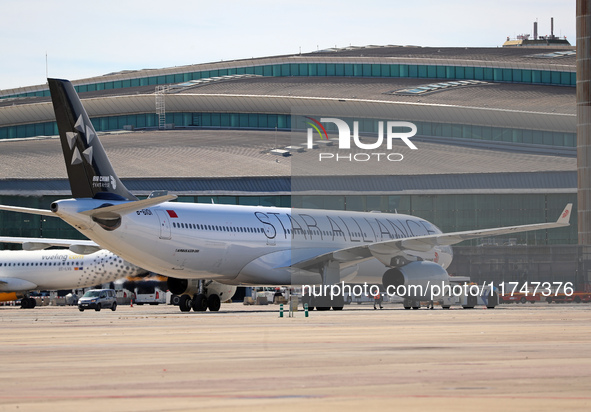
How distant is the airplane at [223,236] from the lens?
36.7 meters

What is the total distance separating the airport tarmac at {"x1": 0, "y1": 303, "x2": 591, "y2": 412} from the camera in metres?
10.6

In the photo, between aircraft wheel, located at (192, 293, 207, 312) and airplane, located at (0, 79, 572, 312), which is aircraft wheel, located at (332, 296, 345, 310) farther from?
aircraft wheel, located at (192, 293, 207, 312)

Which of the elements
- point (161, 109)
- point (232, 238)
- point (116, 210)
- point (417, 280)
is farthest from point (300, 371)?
point (161, 109)

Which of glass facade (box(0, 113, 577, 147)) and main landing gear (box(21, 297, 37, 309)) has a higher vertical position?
glass facade (box(0, 113, 577, 147))

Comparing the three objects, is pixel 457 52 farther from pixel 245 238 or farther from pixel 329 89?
pixel 245 238

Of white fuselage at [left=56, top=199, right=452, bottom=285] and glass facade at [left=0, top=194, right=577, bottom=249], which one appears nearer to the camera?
white fuselage at [left=56, top=199, right=452, bottom=285]

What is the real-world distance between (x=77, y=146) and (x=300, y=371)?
24521 millimetres

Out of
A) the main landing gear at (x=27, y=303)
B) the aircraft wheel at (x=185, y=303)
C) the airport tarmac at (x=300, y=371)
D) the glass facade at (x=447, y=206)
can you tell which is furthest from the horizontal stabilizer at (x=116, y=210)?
the glass facade at (x=447, y=206)

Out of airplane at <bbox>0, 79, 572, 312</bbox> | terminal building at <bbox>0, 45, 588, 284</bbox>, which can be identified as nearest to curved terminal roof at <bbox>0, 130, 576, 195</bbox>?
terminal building at <bbox>0, 45, 588, 284</bbox>

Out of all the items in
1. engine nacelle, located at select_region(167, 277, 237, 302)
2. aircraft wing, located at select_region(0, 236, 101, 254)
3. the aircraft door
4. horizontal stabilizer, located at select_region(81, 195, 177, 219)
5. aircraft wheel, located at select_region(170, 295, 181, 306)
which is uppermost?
horizontal stabilizer, located at select_region(81, 195, 177, 219)

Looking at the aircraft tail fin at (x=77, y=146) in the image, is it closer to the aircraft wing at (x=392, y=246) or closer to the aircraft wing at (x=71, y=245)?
the aircraft wing at (x=392, y=246)

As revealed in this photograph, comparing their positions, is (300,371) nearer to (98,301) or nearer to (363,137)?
(98,301)

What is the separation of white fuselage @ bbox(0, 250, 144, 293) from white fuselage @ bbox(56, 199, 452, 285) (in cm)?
1811

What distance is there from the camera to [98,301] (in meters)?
54.3
